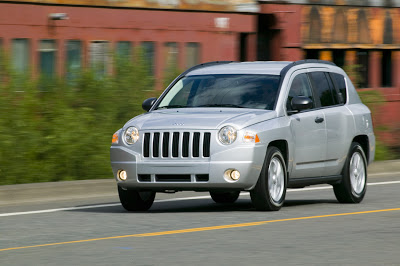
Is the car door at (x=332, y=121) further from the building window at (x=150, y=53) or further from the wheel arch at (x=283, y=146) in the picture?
the building window at (x=150, y=53)

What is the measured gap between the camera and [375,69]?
1207 inches

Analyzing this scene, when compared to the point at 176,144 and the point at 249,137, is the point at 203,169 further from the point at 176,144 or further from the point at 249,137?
the point at 249,137

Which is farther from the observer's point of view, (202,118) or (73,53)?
(73,53)

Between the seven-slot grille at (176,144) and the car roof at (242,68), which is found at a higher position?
the car roof at (242,68)

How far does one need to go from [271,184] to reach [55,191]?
3558 mm

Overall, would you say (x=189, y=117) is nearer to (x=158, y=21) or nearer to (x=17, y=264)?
(x=17, y=264)

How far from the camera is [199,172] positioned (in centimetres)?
1184

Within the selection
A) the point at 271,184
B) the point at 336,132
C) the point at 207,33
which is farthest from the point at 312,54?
the point at 271,184

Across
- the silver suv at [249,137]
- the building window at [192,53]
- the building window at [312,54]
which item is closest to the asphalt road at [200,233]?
the silver suv at [249,137]

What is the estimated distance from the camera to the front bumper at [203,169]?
11.8m

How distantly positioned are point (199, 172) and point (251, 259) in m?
3.31

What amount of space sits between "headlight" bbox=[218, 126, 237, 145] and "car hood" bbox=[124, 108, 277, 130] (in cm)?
5

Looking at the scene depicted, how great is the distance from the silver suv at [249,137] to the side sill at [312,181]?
1 cm

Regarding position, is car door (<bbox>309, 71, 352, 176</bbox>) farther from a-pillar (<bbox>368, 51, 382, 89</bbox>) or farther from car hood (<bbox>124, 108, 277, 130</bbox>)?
a-pillar (<bbox>368, 51, 382, 89</bbox>)
